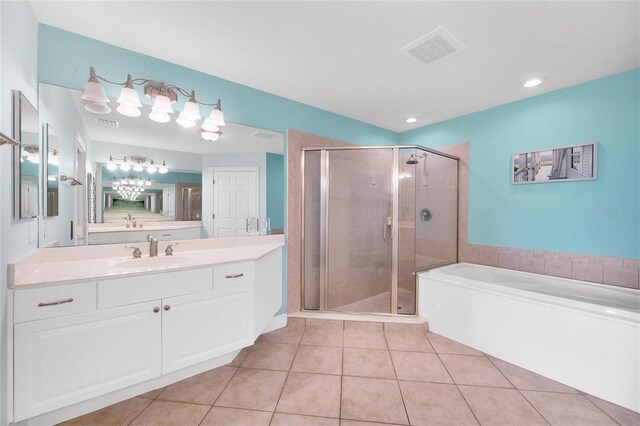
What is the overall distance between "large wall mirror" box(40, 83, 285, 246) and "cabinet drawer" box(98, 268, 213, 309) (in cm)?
59

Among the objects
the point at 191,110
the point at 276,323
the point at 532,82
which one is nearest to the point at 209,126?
the point at 191,110

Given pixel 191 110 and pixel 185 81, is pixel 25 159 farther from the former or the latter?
pixel 185 81

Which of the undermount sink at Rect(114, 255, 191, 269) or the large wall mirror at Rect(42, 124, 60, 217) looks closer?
the large wall mirror at Rect(42, 124, 60, 217)

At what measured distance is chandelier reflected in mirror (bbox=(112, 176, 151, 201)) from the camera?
1.87 m

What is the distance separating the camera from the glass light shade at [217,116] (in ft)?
6.64

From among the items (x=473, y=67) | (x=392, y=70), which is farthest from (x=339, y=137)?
(x=473, y=67)

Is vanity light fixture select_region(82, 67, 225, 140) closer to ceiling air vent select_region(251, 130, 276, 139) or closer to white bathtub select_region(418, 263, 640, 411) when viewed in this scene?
ceiling air vent select_region(251, 130, 276, 139)

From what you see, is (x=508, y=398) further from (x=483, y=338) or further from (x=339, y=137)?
(x=339, y=137)

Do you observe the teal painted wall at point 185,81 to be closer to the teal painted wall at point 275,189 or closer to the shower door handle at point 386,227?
the teal painted wall at point 275,189

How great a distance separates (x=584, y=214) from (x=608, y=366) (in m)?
1.27

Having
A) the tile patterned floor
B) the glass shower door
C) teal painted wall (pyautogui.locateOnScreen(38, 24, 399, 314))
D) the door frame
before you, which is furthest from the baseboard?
the door frame

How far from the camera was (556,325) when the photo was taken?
1.76 meters

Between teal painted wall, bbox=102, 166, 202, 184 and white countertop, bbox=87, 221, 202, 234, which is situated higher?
teal painted wall, bbox=102, 166, 202, 184

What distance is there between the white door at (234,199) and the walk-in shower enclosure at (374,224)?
0.55m
